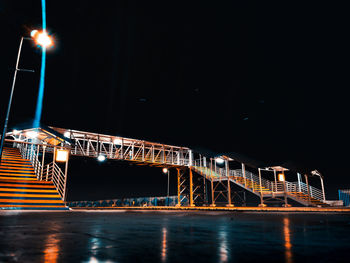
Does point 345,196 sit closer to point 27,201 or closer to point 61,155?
point 61,155

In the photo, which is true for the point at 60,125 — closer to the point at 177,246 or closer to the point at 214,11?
the point at 214,11

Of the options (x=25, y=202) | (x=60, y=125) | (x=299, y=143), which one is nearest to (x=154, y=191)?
(x=60, y=125)

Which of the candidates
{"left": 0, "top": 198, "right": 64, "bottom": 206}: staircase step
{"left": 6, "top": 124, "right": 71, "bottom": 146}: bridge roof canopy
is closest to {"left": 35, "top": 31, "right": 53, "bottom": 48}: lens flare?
{"left": 0, "top": 198, "right": 64, "bottom": 206}: staircase step

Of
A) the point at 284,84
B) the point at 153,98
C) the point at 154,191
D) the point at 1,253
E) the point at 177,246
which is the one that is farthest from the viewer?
the point at 154,191

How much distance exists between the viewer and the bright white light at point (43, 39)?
24.1 feet

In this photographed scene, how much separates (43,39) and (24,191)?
8695 mm

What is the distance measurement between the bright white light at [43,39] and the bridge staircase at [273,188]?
18925 millimetres

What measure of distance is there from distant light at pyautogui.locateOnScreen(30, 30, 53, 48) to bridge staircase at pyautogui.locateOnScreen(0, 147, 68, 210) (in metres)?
7.91

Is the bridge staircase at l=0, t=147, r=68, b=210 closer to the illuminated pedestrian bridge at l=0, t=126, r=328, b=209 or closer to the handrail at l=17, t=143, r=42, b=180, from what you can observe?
the illuminated pedestrian bridge at l=0, t=126, r=328, b=209

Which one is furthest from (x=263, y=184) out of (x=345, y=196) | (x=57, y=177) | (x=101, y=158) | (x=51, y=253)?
(x=51, y=253)

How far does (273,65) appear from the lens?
1445 centimetres

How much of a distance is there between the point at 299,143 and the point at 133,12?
17.8 m

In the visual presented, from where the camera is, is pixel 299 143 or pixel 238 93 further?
pixel 299 143

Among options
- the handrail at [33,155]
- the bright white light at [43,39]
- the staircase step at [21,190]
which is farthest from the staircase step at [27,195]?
the bright white light at [43,39]
